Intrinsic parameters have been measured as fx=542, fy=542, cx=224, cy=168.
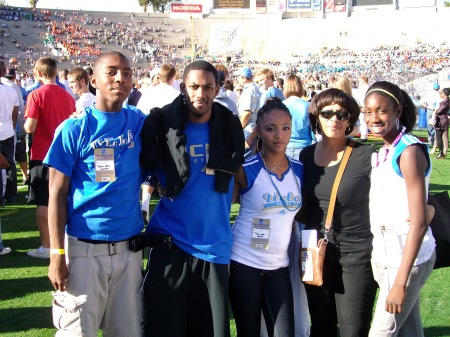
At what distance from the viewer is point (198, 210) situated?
2.94 meters

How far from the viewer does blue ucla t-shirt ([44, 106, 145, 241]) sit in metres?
2.82

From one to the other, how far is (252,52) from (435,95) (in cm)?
→ 5608

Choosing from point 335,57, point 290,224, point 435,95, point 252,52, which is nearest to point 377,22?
point 335,57

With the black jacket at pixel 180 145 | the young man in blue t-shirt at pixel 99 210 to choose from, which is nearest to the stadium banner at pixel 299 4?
the black jacket at pixel 180 145

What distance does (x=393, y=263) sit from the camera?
282 cm

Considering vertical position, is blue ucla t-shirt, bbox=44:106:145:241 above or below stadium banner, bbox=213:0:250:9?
below

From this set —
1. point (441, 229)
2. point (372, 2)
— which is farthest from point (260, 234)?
point (372, 2)

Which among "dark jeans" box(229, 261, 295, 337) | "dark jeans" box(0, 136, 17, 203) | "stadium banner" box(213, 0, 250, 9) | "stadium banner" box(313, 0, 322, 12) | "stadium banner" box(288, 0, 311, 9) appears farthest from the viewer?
"stadium banner" box(213, 0, 250, 9)

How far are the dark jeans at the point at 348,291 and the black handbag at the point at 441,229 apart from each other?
39cm

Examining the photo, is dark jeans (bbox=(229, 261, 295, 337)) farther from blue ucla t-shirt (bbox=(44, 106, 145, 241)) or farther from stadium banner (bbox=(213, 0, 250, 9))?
stadium banner (bbox=(213, 0, 250, 9))

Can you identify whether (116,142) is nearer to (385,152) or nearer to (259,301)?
(259,301)

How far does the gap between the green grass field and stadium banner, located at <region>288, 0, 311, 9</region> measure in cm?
7035

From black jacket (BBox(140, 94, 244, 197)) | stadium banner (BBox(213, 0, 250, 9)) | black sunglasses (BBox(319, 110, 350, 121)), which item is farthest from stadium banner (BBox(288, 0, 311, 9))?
black jacket (BBox(140, 94, 244, 197))

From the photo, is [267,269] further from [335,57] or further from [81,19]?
[81,19]
